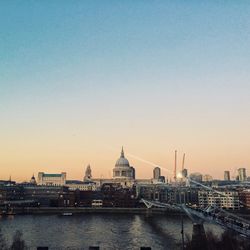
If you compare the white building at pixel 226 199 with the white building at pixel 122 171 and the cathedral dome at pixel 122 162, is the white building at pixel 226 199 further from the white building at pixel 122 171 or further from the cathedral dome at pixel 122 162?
the cathedral dome at pixel 122 162

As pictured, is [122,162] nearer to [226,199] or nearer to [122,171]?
[122,171]

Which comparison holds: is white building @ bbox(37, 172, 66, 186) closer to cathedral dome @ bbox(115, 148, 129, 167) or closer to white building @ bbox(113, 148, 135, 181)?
white building @ bbox(113, 148, 135, 181)

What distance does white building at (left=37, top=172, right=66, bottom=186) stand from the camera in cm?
17988

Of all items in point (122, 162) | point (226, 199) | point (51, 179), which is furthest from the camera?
point (51, 179)

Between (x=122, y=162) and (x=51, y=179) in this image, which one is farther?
(x=51, y=179)

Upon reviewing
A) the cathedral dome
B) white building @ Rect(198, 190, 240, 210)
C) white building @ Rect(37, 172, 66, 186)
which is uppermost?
the cathedral dome

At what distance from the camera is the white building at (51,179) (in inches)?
7082

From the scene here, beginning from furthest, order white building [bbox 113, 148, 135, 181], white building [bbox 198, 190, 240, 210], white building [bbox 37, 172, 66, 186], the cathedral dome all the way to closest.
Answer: white building [bbox 37, 172, 66, 186], the cathedral dome, white building [bbox 113, 148, 135, 181], white building [bbox 198, 190, 240, 210]

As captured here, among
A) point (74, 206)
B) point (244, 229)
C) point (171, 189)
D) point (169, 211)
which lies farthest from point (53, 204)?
point (244, 229)

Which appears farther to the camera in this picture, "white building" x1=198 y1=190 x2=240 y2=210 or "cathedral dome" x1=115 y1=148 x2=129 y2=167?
"cathedral dome" x1=115 y1=148 x2=129 y2=167

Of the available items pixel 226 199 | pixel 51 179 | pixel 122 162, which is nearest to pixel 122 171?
pixel 122 162

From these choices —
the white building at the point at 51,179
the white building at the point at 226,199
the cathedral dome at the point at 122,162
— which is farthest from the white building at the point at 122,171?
the white building at the point at 226,199

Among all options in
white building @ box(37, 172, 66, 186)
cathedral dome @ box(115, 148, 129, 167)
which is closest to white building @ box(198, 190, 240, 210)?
cathedral dome @ box(115, 148, 129, 167)

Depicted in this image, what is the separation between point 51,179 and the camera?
184 metres
